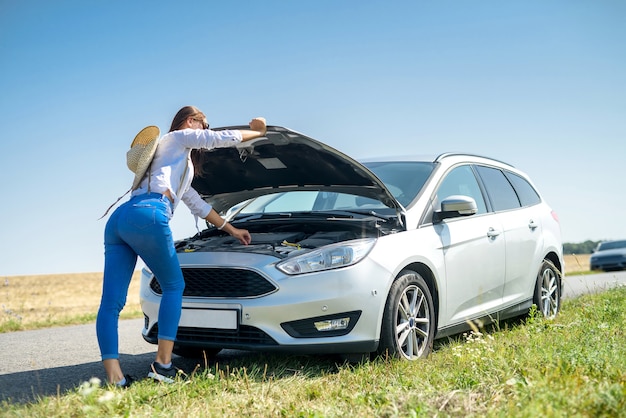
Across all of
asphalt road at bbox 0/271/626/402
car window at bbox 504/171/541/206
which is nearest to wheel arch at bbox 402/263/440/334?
asphalt road at bbox 0/271/626/402

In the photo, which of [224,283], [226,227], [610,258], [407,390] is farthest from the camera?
[610,258]

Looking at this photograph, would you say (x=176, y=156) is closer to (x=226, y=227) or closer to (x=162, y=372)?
(x=226, y=227)

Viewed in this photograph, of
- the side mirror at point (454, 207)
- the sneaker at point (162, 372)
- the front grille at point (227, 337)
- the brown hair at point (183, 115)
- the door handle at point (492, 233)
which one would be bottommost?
the sneaker at point (162, 372)

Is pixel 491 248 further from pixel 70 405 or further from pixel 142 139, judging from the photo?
pixel 70 405

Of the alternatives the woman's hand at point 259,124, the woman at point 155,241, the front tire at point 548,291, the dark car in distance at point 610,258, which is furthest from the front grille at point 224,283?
the dark car in distance at point 610,258

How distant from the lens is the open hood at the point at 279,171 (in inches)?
200

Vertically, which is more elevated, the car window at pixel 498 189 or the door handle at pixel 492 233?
the car window at pixel 498 189

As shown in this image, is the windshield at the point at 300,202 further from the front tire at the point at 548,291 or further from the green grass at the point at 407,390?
the front tire at the point at 548,291

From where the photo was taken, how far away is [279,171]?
578 cm

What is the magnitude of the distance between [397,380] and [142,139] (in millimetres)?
2354

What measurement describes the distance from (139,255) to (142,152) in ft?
2.31

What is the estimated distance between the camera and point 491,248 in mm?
6012

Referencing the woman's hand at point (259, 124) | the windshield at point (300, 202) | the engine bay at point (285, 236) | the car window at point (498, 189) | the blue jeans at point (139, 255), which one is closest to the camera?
the blue jeans at point (139, 255)

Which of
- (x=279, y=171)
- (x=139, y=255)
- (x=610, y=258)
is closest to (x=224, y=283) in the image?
(x=139, y=255)
